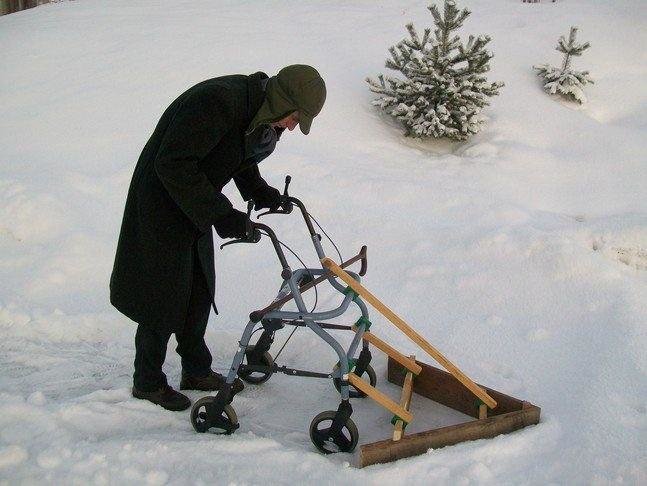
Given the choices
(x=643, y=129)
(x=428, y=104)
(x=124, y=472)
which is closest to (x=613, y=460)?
(x=124, y=472)

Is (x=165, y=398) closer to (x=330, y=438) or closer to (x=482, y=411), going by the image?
(x=330, y=438)

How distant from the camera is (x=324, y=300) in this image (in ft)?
13.6

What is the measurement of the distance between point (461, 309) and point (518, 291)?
456 mm

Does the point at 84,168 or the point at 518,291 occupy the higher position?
the point at 84,168

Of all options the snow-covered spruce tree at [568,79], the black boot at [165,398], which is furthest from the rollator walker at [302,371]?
the snow-covered spruce tree at [568,79]

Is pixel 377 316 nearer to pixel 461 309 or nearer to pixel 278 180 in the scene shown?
pixel 461 309

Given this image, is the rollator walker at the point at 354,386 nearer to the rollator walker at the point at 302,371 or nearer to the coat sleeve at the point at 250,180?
the rollator walker at the point at 302,371

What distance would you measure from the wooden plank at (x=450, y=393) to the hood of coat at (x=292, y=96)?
1546mm

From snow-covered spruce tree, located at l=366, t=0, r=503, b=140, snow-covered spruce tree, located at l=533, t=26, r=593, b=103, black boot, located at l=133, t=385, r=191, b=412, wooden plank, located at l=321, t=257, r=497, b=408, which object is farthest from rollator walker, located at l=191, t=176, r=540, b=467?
snow-covered spruce tree, located at l=533, t=26, r=593, b=103

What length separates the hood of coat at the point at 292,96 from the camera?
2.28m

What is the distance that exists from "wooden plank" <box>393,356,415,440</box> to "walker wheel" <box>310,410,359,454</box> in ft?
0.66

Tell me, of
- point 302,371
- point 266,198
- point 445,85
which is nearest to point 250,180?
point 266,198

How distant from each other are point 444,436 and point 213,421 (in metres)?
1.12

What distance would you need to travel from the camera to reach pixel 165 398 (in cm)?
288
